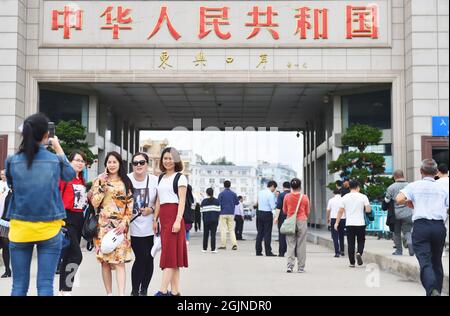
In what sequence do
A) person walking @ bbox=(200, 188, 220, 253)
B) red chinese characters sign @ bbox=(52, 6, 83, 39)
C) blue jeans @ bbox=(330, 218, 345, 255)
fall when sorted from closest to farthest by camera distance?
blue jeans @ bbox=(330, 218, 345, 255), person walking @ bbox=(200, 188, 220, 253), red chinese characters sign @ bbox=(52, 6, 83, 39)

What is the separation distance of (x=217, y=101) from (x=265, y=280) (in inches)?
605

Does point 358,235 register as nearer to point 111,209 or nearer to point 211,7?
point 111,209

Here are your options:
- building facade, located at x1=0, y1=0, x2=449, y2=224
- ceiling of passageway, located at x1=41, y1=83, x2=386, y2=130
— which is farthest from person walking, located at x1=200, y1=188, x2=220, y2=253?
ceiling of passageway, located at x1=41, y1=83, x2=386, y2=130

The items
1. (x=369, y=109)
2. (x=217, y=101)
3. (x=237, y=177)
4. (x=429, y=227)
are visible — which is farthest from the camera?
(x=237, y=177)

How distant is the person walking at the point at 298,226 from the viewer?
1009 centimetres

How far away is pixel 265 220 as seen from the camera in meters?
13.4

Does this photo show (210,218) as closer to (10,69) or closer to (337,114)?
(10,69)

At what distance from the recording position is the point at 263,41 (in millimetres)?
19406

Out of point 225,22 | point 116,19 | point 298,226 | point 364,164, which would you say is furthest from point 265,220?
point 116,19

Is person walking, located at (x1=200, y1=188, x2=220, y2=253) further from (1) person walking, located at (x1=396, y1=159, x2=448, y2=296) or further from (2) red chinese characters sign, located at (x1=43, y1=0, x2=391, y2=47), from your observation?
(1) person walking, located at (x1=396, y1=159, x2=448, y2=296)

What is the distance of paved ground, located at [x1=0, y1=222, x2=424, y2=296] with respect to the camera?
302 inches

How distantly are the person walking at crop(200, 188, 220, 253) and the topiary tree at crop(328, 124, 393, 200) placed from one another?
16.1 ft

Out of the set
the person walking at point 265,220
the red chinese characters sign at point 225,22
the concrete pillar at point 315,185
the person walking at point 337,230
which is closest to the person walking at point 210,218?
the person walking at point 265,220

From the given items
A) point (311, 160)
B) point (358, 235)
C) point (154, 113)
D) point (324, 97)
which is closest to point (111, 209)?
point (358, 235)
